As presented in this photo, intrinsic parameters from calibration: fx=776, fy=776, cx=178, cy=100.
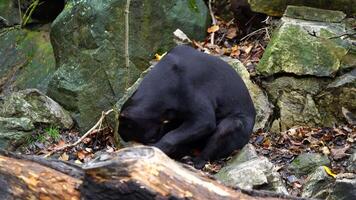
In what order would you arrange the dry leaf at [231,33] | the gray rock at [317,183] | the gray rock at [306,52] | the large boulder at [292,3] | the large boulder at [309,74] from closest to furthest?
the gray rock at [317,183], the large boulder at [309,74], the gray rock at [306,52], the large boulder at [292,3], the dry leaf at [231,33]

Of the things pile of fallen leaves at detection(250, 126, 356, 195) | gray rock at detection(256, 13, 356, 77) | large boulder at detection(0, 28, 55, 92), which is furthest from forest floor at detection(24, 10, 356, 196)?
large boulder at detection(0, 28, 55, 92)

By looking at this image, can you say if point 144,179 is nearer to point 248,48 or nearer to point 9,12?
point 248,48

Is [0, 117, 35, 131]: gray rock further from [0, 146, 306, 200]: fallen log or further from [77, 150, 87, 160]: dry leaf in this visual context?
[0, 146, 306, 200]: fallen log

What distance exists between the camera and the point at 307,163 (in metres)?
6.91

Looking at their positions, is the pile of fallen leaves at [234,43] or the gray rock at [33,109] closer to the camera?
the gray rock at [33,109]

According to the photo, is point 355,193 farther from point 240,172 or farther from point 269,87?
point 269,87

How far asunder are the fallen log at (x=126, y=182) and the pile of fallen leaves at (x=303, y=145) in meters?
2.89

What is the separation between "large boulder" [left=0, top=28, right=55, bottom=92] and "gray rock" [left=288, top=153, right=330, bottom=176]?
6203mm

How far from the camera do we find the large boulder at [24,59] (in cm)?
1263

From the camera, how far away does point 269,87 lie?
866cm

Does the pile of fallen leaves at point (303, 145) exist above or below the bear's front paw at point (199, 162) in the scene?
below

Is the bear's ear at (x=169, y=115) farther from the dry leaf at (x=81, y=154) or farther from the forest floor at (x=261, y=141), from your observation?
the dry leaf at (x=81, y=154)

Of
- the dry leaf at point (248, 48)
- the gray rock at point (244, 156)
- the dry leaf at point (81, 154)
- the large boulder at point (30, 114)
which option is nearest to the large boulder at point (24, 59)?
the large boulder at point (30, 114)

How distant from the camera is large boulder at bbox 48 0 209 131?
1024cm
